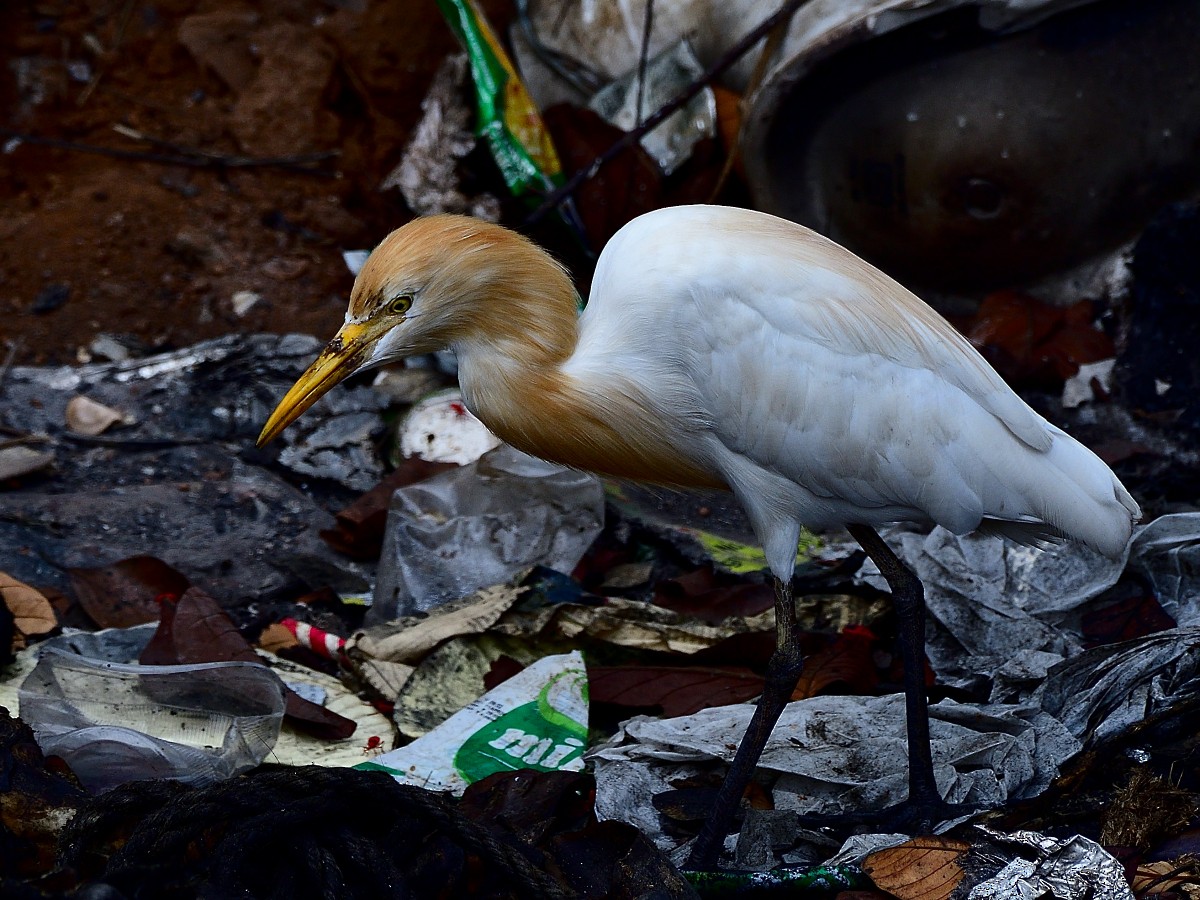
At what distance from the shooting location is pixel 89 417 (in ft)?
13.4

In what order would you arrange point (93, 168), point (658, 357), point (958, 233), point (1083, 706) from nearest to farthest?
point (658, 357) < point (1083, 706) < point (958, 233) < point (93, 168)

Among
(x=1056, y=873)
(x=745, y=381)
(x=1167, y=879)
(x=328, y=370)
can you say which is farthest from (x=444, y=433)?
(x=1167, y=879)

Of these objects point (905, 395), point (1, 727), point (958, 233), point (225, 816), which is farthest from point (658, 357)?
point (958, 233)

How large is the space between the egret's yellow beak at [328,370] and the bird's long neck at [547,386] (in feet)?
0.64

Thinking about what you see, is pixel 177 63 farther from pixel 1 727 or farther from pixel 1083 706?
pixel 1083 706

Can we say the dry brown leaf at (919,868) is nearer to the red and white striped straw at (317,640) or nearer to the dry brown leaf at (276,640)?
the red and white striped straw at (317,640)

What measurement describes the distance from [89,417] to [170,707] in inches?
73.9

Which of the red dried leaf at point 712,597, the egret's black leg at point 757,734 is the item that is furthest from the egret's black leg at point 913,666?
the red dried leaf at point 712,597

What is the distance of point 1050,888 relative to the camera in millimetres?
1901

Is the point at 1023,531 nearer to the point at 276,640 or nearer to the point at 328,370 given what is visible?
the point at 328,370

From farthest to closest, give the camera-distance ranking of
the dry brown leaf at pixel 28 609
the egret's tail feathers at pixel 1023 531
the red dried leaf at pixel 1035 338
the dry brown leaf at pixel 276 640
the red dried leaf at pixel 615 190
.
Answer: the red dried leaf at pixel 615 190, the red dried leaf at pixel 1035 338, the dry brown leaf at pixel 276 640, the dry brown leaf at pixel 28 609, the egret's tail feathers at pixel 1023 531

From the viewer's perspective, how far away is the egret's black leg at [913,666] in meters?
2.30

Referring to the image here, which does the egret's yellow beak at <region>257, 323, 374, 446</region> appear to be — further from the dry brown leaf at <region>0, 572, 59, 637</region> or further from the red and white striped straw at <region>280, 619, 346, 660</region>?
the dry brown leaf at <region>0, 572, 59, 637</region>

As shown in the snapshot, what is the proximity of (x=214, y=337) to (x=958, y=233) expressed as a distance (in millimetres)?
2755
